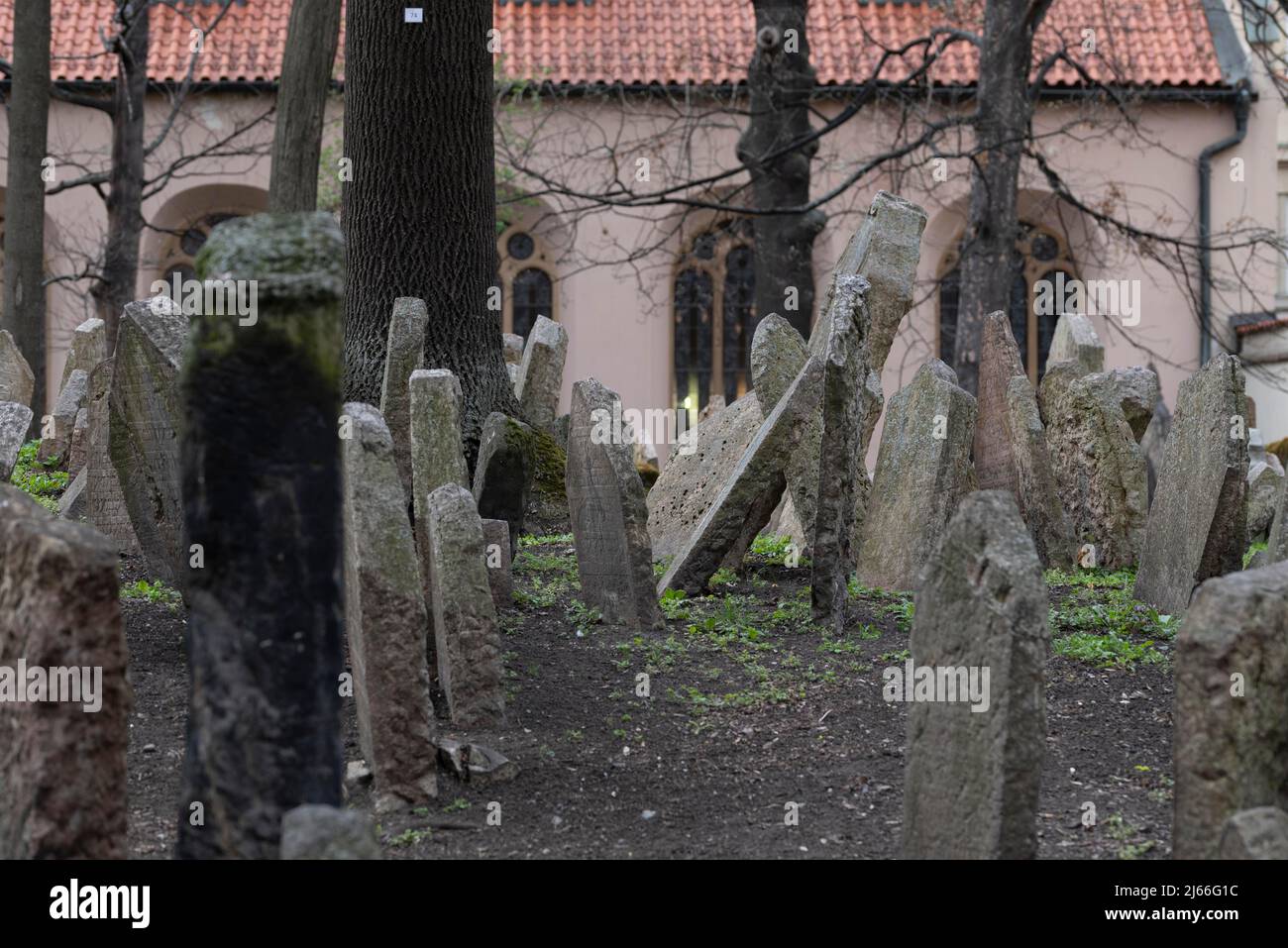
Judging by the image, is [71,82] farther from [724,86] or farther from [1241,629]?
[1241,629]

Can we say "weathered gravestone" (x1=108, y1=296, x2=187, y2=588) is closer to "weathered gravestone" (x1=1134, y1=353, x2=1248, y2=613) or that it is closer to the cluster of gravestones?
the cluster of gravestones

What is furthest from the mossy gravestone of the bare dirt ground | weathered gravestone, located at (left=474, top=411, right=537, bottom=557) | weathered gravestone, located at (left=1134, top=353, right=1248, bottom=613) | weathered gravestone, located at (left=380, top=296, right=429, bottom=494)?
weathered gravestone, located at (left=1134, top=353, right=1248, bottom=613)

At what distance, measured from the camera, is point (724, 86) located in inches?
831

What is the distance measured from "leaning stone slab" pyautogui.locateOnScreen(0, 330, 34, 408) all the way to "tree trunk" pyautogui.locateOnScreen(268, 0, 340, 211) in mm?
3044

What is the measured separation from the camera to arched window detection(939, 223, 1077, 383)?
23438mm

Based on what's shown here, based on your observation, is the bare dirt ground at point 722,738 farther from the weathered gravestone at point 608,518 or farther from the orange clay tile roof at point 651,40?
the orange clay tile roof at point 651,40

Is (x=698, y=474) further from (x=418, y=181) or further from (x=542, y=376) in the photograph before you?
(x=542, y=376)

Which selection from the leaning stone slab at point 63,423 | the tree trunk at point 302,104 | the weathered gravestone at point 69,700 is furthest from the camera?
the leaning stone slab at point 63,423

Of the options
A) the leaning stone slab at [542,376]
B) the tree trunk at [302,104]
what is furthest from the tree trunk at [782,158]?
the tree trunk at [302,104]

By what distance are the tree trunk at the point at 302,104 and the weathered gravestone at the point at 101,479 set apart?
9.71ft

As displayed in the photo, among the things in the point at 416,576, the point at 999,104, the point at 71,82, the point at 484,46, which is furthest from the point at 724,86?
the point at 416,576

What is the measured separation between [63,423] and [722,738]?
26.4 feet

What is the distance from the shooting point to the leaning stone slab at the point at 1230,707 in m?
3.82

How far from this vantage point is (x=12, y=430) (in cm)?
960
